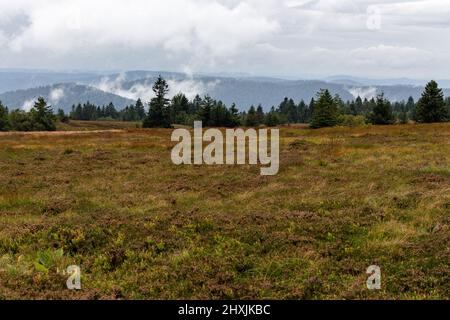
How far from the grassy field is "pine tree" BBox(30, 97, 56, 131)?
283 ft

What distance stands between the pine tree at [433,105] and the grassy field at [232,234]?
201ft

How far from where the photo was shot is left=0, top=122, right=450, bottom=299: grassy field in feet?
30.5

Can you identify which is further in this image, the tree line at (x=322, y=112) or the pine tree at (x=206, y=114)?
the pine tree at (x=206, y=114)

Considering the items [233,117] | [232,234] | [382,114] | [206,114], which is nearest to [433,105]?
[382,114]

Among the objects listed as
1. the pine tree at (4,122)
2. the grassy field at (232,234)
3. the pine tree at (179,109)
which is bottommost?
the grassy field at (232,234)

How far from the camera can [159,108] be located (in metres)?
97.6

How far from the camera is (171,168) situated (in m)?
26.3

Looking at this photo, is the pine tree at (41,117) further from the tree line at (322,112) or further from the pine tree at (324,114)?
the pine tree at (324,114)

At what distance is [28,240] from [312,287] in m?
8.08

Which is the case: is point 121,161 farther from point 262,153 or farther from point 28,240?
point 28,240

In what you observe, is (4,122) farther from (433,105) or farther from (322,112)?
(433,105)

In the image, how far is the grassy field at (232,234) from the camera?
30.5 ft

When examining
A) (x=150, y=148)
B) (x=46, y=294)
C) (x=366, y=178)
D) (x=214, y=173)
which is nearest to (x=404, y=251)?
(x=46, y=294)

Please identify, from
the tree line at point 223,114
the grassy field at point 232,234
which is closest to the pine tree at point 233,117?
the tree line at point 223,114
